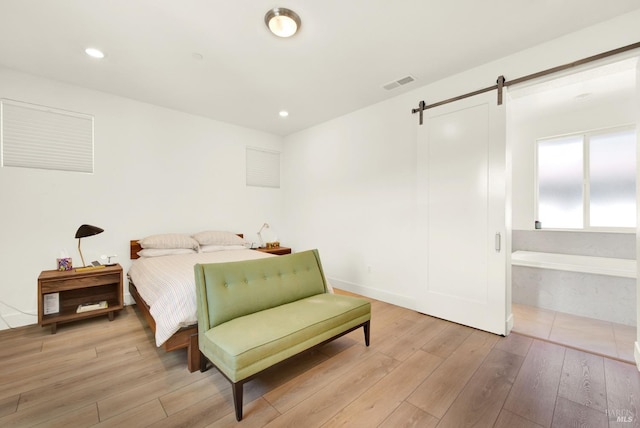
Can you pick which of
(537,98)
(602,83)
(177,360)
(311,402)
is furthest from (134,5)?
(602,83)

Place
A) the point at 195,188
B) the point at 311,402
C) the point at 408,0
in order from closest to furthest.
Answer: the point at 311,402 < the point at 408,0 < the point at 195,188

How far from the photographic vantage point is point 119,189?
11.7ft

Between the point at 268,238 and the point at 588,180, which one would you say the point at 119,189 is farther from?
the point at 588,180

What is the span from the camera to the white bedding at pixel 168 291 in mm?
2012

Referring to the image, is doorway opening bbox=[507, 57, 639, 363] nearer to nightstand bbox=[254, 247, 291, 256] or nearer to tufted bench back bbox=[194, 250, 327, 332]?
tufted bench back bbox=[194, 250, 327, 332]

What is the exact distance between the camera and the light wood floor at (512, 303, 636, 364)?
2428 millimetres

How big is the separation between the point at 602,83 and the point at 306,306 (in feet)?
14.0

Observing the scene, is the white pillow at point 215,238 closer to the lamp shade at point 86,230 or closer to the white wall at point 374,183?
the lamp shade at point 86,230

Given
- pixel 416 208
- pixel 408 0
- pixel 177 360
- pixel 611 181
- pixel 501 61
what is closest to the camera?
pixel 408 0

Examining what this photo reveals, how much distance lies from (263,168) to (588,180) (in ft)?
17.5

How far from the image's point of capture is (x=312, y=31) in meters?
2.29

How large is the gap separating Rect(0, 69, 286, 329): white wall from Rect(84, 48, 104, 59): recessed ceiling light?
3.26 ft

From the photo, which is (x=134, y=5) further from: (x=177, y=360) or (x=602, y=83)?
(x=602, y=83)

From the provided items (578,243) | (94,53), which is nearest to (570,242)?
(578,243)
